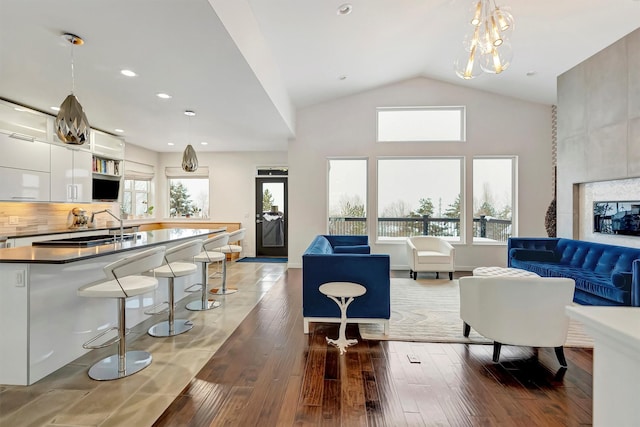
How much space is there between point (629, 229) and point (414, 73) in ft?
13.9

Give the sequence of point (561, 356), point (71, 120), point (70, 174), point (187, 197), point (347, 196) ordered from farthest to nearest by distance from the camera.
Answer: point (187, 197) → point (347, 196) → point (70, 174) → point (71, 120) → point (561, 356)

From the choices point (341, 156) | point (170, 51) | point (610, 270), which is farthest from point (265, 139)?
point (610, 270)

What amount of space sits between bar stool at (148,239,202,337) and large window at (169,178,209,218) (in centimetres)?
482

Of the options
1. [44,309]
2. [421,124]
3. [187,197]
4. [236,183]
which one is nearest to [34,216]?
[187,197]

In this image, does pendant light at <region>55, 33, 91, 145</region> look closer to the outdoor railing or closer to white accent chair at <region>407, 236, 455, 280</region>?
the outdoor railing

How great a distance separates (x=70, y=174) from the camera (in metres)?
4.84

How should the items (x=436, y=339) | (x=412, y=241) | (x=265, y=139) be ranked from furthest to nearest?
1. (x=265, y=139)
2. (x=412, y=241)
3. (x=436, y=339)

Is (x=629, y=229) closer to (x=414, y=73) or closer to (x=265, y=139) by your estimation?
(x=414, y=73)

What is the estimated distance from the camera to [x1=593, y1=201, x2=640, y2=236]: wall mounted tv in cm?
386

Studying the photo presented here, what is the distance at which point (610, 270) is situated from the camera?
12.6 feet

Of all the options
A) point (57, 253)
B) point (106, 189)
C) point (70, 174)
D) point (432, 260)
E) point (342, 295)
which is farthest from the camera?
point (106, 189)

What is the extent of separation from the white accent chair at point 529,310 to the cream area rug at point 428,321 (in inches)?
22.4

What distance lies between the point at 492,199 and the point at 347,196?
301 centimetres

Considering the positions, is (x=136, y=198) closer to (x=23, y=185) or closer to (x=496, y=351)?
(x=23, y=185)
